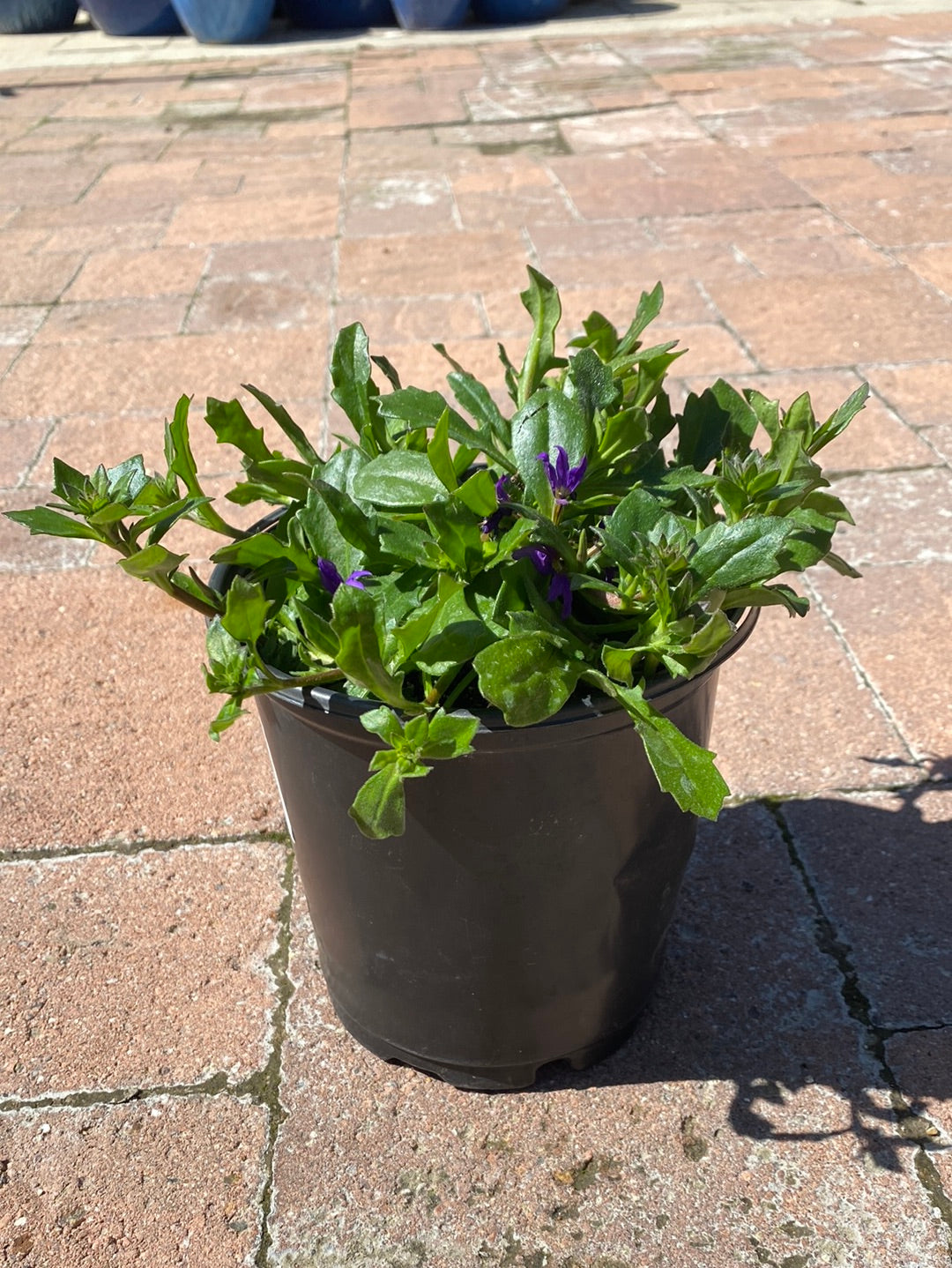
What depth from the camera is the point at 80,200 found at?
17.5 feet

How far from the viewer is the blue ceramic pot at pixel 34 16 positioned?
9.25 meters

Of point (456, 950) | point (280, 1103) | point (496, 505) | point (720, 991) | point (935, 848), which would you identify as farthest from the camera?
point (935, 848)

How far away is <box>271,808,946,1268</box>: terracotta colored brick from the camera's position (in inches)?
56.8

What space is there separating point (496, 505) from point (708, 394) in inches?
15.4

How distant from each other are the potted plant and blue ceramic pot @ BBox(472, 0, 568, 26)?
27.9 ft

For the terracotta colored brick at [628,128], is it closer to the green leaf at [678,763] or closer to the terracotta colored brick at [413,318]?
the terracotta colored brick at [413,318]

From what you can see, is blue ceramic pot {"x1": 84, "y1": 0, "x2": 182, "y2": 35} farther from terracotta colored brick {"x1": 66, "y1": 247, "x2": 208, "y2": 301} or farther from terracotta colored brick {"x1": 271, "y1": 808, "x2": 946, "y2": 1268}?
terracotta colored brick {"x1": 271, "y1": 808, "x2": 946, "y2": 1268}

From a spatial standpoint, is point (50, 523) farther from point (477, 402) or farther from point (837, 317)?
point (837, 317)

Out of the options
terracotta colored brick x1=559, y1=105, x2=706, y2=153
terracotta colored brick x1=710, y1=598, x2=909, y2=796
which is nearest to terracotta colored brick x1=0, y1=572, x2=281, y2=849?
terracotta colored brick x1=710, y1=598, x2=909, y2=796

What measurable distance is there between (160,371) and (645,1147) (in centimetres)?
292

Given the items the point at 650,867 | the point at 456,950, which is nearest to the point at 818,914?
the point at 650,867

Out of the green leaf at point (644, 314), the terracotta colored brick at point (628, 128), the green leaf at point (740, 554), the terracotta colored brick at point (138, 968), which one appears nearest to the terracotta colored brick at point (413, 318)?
the terracotta colored brick at point (628, 128)

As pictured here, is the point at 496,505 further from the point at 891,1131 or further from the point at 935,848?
the point at 935,848

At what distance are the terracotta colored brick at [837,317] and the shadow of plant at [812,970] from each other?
188 cm
